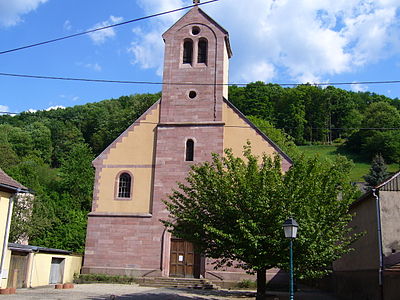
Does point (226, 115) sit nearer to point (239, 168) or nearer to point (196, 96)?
point (196, 96)

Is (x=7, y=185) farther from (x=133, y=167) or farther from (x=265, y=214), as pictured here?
(x=265, y=214)

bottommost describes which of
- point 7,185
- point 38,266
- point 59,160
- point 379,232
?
point 38,266

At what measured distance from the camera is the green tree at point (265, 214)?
14453mm

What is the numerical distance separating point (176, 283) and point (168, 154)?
7.48 metres

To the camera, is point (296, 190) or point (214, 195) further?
point (214, 195)

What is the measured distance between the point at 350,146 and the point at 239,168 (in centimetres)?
7795

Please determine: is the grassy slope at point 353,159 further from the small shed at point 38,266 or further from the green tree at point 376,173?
the small shed at point 38,266

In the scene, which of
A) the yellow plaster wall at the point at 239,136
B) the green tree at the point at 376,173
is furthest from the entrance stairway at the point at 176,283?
the green tree at the point at 376,173

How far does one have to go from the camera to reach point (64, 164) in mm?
53531

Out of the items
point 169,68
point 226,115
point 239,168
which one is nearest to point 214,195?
point 239,168

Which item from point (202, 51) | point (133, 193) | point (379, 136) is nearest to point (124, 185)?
point (133, 193)

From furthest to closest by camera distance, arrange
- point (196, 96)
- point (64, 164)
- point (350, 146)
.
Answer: point (350, 146) → point (64, 164) → point (196, 96)

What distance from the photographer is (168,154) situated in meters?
26.6

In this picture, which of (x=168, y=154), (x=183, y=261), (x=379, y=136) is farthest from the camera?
(x=379, y=136)
